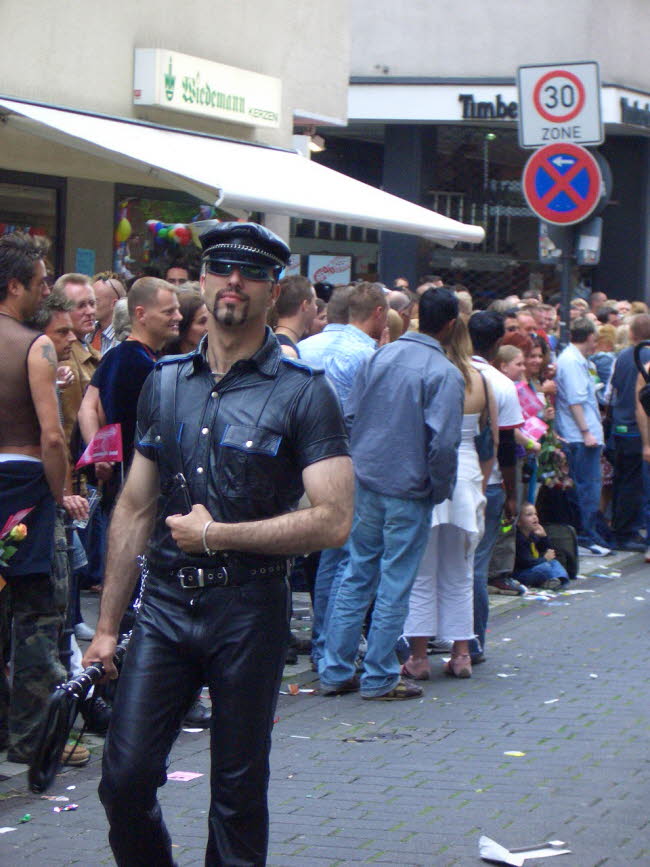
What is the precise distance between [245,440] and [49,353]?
7.13 ft

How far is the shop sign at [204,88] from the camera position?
1303 centimetres

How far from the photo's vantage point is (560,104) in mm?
12133

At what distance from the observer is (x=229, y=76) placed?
553 inches

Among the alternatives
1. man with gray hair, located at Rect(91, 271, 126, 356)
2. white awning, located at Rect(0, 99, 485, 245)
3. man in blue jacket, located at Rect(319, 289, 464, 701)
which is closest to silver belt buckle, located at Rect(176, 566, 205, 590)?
man in blue jacket, located at Rect(319, 289, 464, 701)

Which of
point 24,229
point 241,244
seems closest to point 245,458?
point 241,244

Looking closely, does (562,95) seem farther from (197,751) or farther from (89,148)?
(197,751)

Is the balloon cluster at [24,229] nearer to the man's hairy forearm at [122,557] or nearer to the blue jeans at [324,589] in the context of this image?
the blue jeans at [324,589]

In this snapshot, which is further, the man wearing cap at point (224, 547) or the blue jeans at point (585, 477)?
the blue jeans at point (585, 477)

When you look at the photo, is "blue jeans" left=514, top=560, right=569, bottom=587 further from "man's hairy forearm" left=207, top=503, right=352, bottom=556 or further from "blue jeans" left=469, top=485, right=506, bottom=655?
"man's hairy forearm" left=207, top=503, right=352, bottom=556

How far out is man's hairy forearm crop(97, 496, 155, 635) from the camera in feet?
13.3

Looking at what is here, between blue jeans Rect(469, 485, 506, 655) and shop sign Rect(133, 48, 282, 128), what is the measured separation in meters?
5.81

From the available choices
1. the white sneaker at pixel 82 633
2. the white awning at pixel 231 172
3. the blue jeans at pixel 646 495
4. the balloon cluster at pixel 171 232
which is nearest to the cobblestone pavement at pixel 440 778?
the white sneaker at pixel 82 633

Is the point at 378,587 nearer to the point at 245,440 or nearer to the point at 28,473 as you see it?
the point at 28,473

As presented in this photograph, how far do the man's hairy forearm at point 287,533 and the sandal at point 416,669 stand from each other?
4274mm
